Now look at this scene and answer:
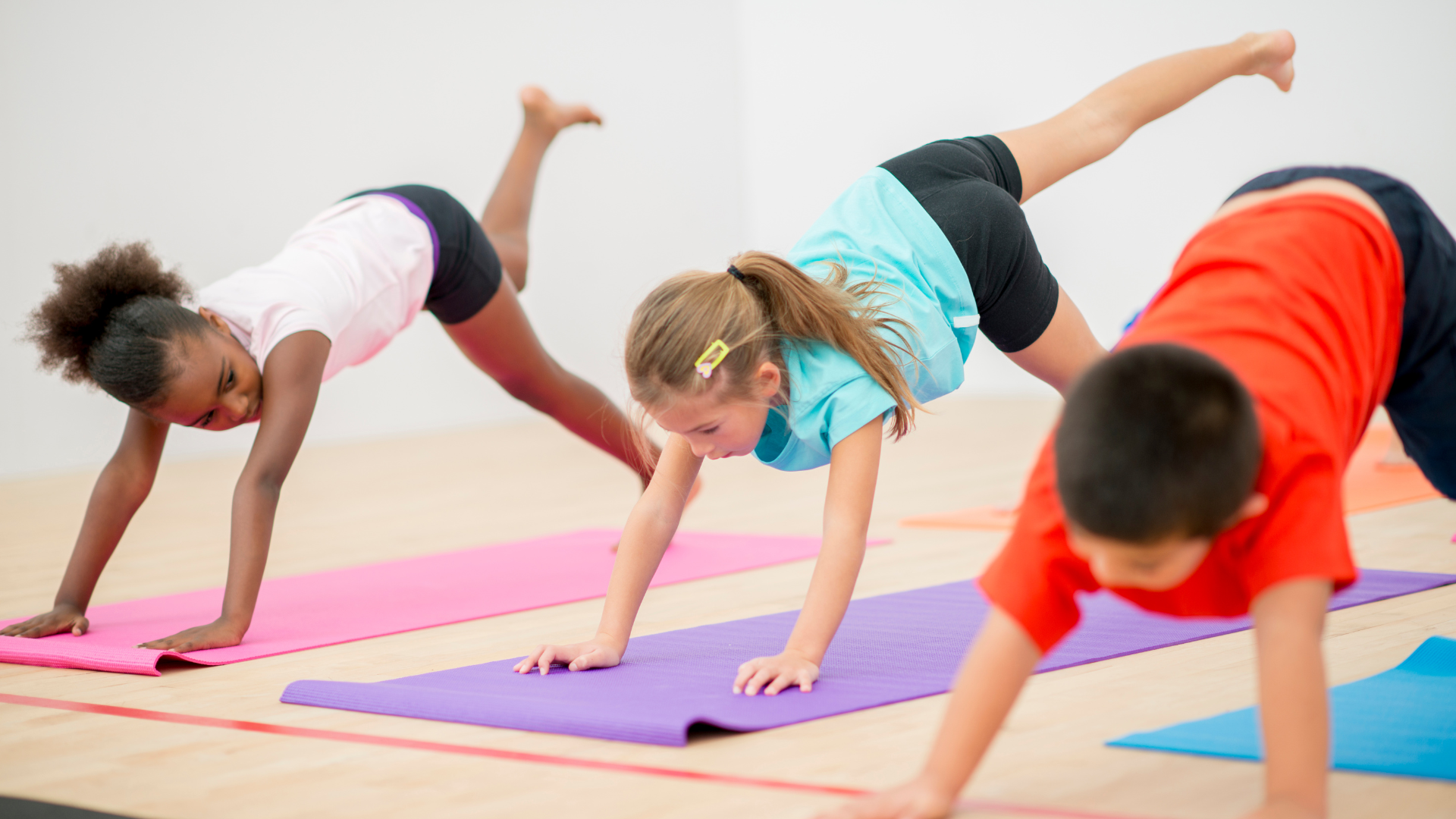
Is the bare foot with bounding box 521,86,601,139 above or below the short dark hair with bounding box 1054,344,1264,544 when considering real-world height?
above

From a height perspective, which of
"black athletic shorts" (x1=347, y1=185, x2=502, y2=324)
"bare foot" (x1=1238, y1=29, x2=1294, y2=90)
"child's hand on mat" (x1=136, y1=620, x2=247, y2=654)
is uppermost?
"black athletic shorts" (x1=347, y1=185, x2=502, y2=324)

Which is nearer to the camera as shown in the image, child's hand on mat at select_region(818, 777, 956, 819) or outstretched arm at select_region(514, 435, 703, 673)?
child's hand on mat at select_region(818, 777, 956, 819)

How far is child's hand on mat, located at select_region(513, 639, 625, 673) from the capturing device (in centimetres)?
170

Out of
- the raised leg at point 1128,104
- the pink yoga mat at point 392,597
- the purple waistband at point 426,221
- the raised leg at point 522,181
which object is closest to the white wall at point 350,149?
the raised leg at point 522,181

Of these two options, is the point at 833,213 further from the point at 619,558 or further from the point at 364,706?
the point at 364,706

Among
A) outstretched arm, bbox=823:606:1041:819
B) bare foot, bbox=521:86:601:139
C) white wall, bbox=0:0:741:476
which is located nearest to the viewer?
outstretched arm, bbox=823:606:1041:819

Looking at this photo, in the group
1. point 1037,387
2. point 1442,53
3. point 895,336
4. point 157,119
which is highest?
point 157,119

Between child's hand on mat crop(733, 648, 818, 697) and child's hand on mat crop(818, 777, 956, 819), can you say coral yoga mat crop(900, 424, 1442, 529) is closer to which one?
child's hand on mat crop(733, 648, 818, 697)

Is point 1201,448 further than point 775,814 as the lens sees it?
No

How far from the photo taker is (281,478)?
6.68 ft

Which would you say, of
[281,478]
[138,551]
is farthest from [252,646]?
[138,551]

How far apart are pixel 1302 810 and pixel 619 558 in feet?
3.10

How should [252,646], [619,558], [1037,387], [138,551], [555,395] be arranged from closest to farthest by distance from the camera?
[619,558], [252,646], [555,395], [138,551], [1037,387]

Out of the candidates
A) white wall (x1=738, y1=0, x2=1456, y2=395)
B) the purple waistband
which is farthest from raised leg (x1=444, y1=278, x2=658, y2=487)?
white wall (x1=738, y1=0, x2=1456, y2=395)
